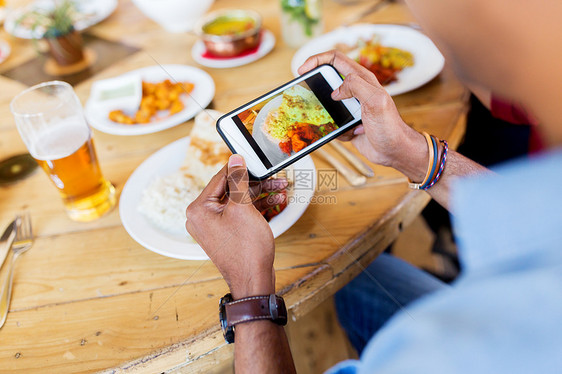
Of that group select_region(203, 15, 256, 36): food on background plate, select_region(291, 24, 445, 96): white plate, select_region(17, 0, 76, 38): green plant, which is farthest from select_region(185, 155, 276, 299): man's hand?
select_region(17, 0, 76, 38): green plant

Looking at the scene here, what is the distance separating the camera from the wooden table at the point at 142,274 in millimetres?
601

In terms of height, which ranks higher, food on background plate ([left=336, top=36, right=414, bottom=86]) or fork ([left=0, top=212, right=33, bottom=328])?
food on background plate ([left=336, top=36, right=414, bottom=86])

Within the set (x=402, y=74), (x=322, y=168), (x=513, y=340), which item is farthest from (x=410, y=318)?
(x=402, y=74)

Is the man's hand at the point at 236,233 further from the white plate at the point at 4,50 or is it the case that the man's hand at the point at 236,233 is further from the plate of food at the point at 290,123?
the white plate at the point at 4,50

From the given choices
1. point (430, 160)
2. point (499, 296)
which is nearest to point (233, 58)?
point (430, 160)

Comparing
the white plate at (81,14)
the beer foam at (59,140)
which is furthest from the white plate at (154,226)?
the white plate at (81,14)

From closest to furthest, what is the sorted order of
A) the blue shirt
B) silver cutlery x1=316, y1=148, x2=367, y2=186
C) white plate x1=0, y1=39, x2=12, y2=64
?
the blue shirt < silver cutlery x1=316, y1=148, x2=367, y2=186 < white plate x1=0, y1=39, x2=12, y2=64

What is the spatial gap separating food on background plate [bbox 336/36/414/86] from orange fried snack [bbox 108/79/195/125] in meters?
0.42

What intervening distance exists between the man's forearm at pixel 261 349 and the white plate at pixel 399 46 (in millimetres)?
598

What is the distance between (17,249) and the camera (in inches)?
29.4

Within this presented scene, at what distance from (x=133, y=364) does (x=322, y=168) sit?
457 mm

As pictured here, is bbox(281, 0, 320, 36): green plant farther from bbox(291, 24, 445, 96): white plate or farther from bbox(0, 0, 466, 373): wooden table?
bbox(0, 0, 466, 373): wooden table

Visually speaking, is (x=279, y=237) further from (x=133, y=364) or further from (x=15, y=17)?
(x=15, y=17)

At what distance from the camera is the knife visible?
73cm
